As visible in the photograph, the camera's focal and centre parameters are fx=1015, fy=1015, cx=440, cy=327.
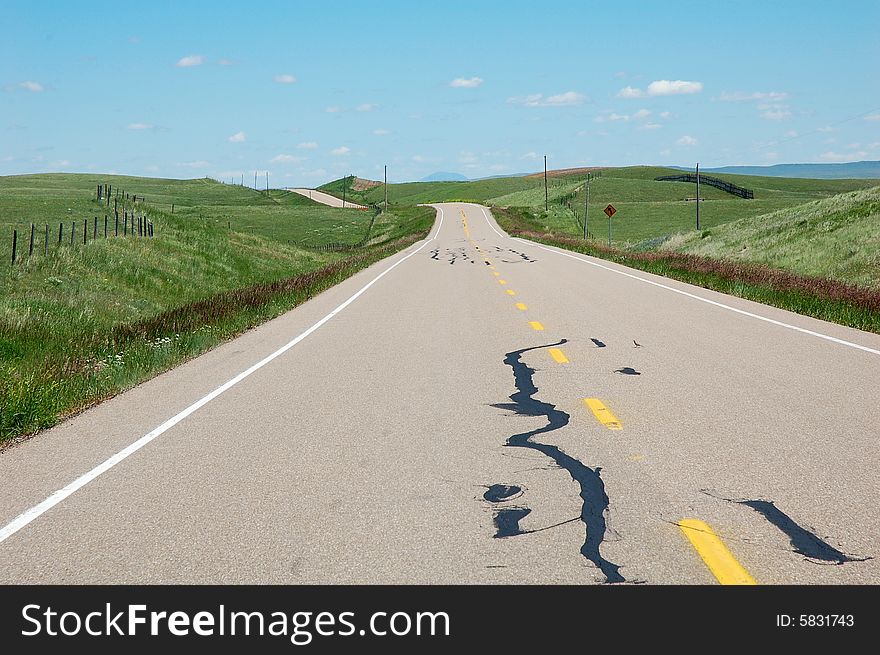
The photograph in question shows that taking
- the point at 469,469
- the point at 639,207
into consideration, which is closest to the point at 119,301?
the point at 469,469

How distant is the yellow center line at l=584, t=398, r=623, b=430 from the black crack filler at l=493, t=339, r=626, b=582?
0.31 m

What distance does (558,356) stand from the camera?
13.3 m

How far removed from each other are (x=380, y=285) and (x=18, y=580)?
23937 mm

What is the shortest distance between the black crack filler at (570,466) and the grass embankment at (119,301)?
14.4ft

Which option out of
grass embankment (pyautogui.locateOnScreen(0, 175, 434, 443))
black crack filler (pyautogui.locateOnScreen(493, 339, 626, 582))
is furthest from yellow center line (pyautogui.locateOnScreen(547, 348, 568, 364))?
grass embankment (pyautogui.locateOnScreen(0, 175, 434, 443))

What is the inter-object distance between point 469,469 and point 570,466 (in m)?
Result: 0.74

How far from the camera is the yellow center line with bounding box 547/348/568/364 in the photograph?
1285 cm

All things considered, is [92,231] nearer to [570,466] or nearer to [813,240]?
[813,240]

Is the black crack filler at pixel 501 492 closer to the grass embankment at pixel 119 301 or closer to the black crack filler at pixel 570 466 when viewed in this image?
the black crack filler at pixel 570 466

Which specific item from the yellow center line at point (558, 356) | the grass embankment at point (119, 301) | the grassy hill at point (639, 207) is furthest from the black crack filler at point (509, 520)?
the grassy hill at point (639, 207)

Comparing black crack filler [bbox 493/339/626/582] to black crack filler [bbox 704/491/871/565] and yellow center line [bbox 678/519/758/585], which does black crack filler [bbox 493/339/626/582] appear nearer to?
yellow center line [bbox 678/519/758/585]

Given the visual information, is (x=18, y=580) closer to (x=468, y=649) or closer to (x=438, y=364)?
(x=468, y=649)

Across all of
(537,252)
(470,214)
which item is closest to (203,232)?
(537,252)

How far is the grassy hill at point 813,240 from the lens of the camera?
120ft
